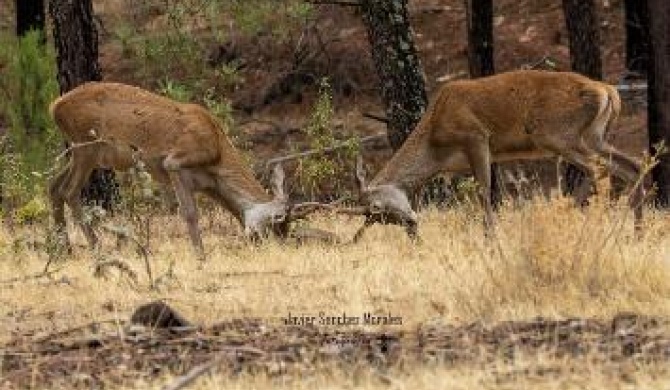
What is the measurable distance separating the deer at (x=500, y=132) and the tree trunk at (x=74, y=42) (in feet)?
12.7

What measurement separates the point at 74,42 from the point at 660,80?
19.8 feet

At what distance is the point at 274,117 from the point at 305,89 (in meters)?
1.01

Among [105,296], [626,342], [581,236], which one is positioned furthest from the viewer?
[105,296]

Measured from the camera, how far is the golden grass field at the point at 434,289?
7039 millimetres

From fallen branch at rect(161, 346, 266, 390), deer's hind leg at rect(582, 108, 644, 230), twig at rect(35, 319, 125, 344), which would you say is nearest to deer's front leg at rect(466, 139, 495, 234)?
deer's hind leg at rect(582, 108, 644, 230)

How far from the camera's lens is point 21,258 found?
468 inches

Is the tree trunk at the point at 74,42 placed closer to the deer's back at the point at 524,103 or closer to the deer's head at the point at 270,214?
the deer's head at the point at 270,214

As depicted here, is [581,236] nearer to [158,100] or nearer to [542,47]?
[158,100]

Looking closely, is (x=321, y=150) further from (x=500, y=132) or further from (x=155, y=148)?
(x=500, y=132)

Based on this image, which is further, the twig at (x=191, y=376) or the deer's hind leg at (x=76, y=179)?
the deer's hind leg at (x=76, y=179)

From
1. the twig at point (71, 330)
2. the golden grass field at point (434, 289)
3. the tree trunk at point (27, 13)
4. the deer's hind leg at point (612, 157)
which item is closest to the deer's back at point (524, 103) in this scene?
the deer's hind leg at point (612, 157)

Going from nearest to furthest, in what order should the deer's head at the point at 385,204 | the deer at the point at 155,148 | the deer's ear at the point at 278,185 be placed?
the deer's head at the point at 385,204 < the deer's ear at the point at 278,185 < the deer at the point at 155,148

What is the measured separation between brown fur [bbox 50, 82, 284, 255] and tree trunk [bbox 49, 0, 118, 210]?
227 centimetres

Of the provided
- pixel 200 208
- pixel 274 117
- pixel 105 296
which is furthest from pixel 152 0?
pixel 105 296
